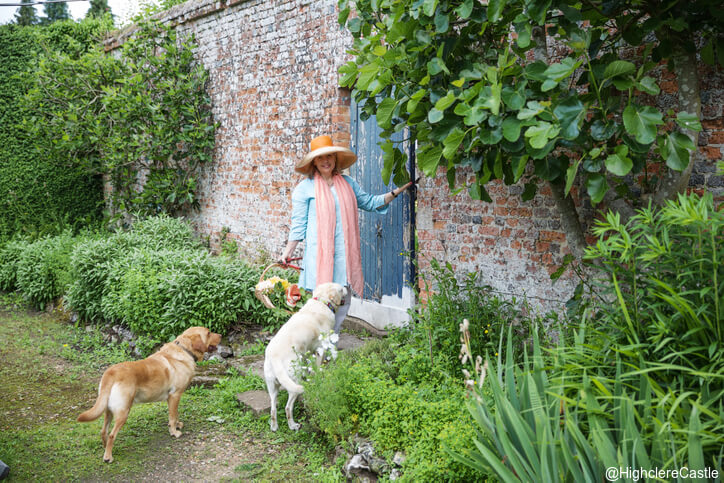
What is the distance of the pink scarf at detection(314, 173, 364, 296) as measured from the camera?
5.03 metres

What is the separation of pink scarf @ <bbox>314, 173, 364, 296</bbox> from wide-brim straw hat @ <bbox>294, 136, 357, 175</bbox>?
0.15 meters

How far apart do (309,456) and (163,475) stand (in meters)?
1.00

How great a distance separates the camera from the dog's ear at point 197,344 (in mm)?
4555

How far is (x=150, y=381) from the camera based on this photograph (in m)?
4.15

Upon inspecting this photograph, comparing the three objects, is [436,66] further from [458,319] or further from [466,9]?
[458,319]

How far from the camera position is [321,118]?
279 inches

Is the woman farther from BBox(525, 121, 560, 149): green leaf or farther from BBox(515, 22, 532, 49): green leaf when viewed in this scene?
BBox(525, 121, 560, 149): green leaf

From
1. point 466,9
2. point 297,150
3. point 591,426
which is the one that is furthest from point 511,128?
point 297,150

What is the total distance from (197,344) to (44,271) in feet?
17.9

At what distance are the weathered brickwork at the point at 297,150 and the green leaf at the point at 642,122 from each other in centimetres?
105

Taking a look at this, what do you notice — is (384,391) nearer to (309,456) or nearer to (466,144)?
(309,456)

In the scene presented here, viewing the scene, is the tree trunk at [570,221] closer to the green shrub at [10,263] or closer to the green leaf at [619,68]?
the green leaf at [619,68]

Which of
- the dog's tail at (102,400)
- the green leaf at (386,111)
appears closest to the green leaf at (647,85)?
the green leaf at (386,111)

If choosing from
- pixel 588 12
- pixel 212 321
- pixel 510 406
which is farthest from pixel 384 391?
pixel 212 321
